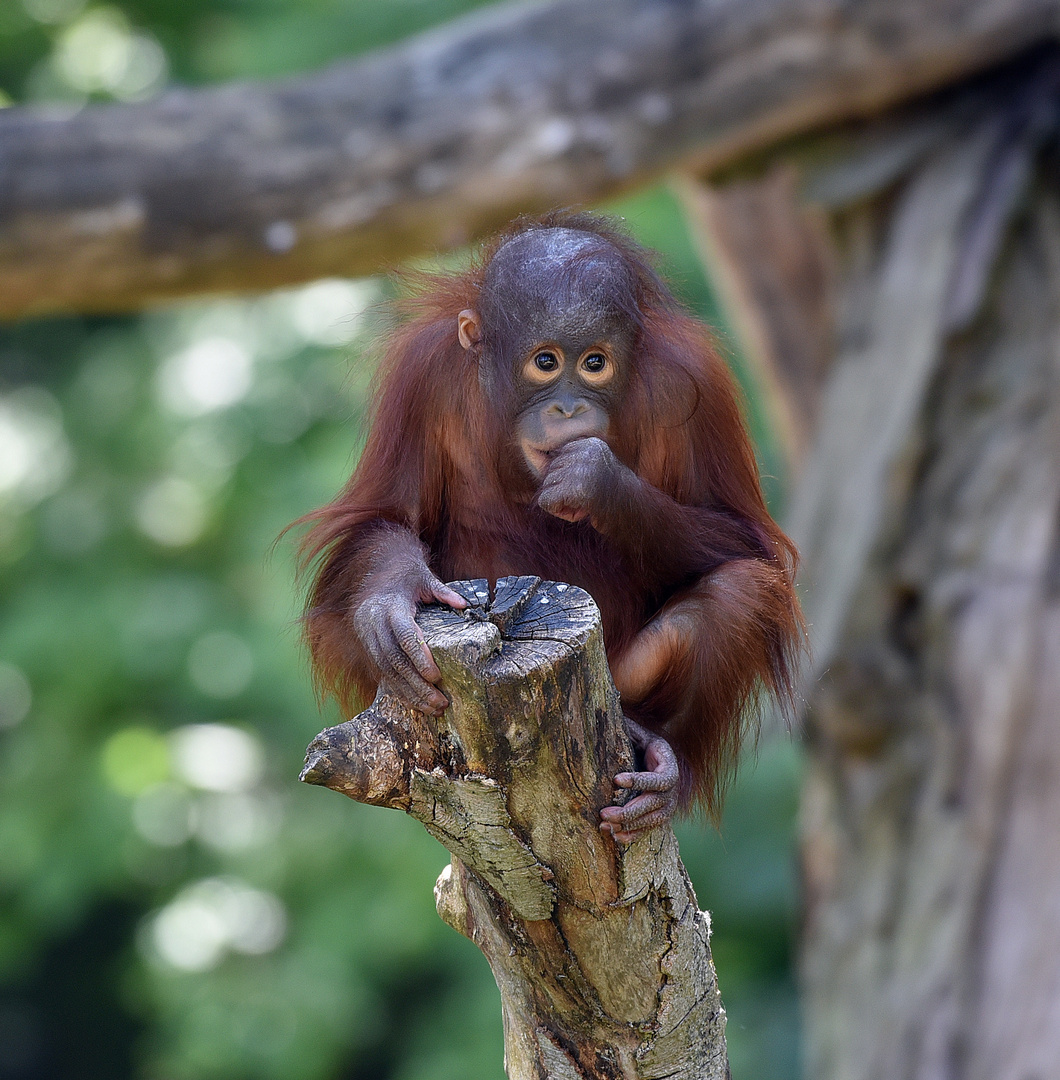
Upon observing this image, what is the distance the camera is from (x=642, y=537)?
2.45 m

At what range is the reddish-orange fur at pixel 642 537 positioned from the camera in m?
2.50

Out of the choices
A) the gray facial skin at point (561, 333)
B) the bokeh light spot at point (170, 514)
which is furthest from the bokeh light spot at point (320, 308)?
the gray facial skin at point (561, 333)

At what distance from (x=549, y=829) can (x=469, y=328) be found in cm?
101

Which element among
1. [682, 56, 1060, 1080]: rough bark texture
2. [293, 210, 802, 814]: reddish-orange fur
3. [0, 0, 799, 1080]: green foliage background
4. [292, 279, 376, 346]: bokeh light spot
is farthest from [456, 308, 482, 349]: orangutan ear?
[292, 279, 376, 346]: bokeh light spot

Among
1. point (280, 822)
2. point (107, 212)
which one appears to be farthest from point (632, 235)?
point (280, 822)

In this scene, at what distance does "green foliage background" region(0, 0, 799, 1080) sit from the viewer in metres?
7.19

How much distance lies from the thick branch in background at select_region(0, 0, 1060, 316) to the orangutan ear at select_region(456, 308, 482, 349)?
1.91 metres

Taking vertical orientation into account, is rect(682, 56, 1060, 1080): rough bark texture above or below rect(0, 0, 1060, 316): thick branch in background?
below

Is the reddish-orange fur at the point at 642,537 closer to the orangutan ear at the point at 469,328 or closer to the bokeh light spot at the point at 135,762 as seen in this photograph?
the orangutan ear at the point at 469,328

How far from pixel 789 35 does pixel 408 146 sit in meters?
1.39

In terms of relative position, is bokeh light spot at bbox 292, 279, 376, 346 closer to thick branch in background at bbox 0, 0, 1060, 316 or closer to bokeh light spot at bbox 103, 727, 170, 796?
bokeh light spot at bbox 103, 727, 170, 796

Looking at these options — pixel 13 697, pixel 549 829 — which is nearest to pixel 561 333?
pixel 549 829

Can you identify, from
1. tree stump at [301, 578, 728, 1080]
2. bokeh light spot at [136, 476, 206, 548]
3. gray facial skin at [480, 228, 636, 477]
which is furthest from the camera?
bokeh light spot at [136, 476, 206, 548]

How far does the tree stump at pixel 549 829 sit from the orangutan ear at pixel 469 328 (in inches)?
23.2
